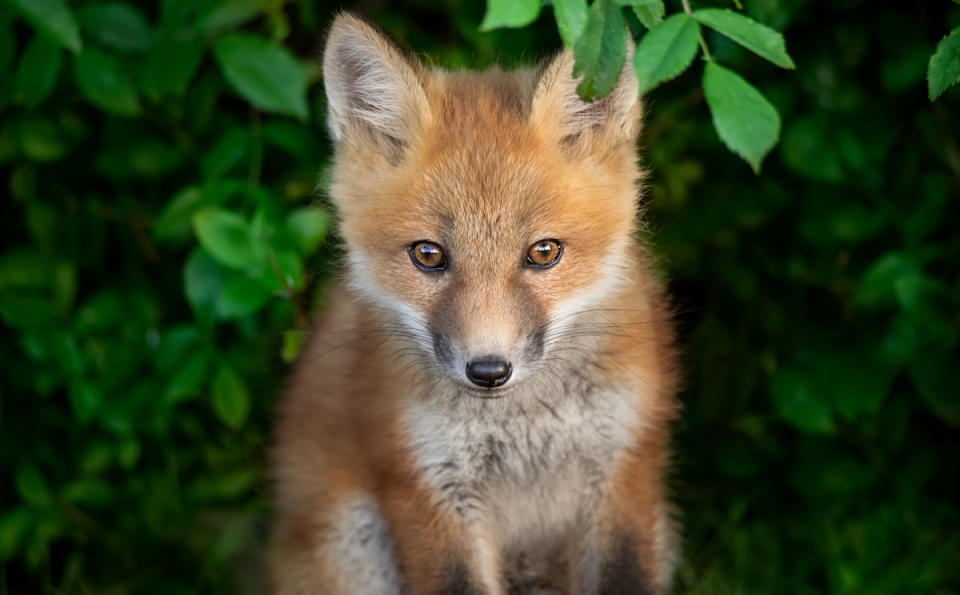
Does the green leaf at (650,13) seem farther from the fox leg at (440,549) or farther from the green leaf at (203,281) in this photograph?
the green leaf at (203,281)

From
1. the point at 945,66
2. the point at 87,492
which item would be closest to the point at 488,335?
the point at 945,66

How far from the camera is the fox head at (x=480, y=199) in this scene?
185 cm

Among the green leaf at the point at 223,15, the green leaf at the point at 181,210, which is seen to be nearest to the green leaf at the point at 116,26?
the green leaf at the point at 223,15

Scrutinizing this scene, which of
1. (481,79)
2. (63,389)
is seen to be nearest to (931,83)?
(481,79)

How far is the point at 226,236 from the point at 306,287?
2.42ft

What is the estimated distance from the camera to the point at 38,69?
2445mm

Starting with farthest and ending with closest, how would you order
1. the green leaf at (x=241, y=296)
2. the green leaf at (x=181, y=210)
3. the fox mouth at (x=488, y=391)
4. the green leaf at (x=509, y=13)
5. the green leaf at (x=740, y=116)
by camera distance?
the green leaf at (x=181, y=210)
the green leaf at (x=241, y=296)
the fox mouth at (x=488, y=391)
the green leaf at (x=740, y=116)
the green leaf at (x=509, y=13)

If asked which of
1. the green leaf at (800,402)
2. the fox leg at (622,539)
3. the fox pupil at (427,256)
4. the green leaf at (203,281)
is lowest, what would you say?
the green leaf at (800,402)

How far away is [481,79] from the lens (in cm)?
210

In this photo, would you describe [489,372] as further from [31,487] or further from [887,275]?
[31,487]

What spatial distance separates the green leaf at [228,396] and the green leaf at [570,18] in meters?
1.57

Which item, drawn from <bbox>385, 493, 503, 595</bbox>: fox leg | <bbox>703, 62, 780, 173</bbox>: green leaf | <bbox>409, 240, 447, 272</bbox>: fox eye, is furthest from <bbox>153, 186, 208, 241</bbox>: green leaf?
<bbox>703, 62, 780, 173</bbox>: green leaf

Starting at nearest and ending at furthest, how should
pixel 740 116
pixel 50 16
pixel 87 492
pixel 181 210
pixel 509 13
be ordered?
pixel 509 13, pixel 740 116, pixel 50 16, pixel 181 210, pixel 87 492

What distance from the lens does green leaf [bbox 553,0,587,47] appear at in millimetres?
1398
